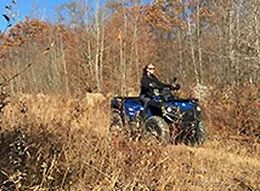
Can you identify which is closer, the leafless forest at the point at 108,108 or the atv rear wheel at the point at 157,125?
the leafless forest at the point at 108,108

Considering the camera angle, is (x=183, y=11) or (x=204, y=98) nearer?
(x=204, y=98)

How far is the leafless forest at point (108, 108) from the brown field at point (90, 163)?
0.01m

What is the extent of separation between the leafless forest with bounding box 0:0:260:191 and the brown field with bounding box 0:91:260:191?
13mm

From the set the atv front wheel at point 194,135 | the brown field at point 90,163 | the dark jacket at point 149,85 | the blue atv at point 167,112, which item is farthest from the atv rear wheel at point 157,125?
the brown field at point 90,163

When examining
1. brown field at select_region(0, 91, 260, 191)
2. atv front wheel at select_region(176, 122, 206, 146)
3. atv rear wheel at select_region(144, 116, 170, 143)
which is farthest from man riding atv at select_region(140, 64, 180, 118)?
brown field at select_region(0, 91, 260, 191)

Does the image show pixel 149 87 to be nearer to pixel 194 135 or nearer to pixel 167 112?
pixel 167 112

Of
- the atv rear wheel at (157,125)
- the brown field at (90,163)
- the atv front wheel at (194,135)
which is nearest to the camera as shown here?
the brown field at (90,163)

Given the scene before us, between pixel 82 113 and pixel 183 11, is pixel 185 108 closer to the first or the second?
pixel 82 113

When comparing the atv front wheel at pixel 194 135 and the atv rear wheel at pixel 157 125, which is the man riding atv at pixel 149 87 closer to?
the atv rear wheel at pixel 157 125

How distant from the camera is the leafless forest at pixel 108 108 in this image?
4730 millimetres

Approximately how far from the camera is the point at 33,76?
90.9 ft

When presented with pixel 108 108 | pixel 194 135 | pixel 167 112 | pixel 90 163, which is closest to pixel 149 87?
pixel 167 112

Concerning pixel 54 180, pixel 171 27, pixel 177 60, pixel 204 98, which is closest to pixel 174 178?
pixel 54 180

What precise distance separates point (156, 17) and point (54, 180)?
37.8 meters
